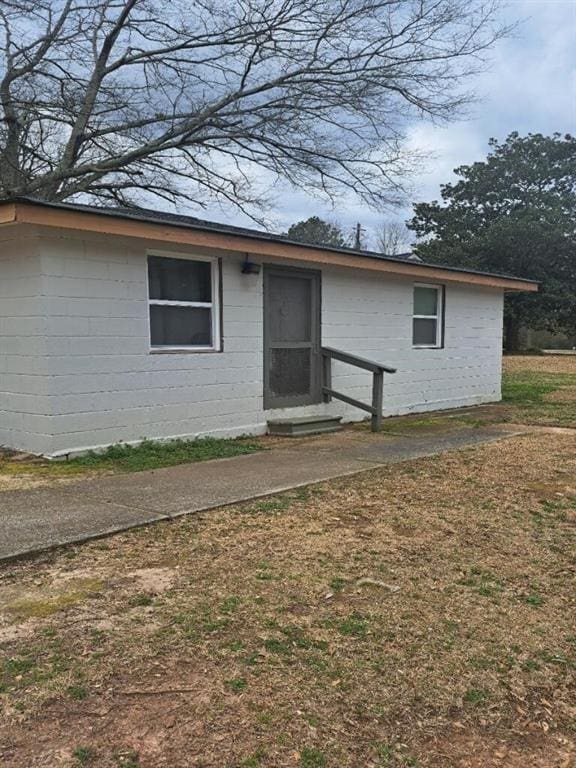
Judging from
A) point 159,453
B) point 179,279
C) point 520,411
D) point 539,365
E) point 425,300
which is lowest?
point 539,365

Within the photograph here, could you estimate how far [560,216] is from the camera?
29250 millimetres

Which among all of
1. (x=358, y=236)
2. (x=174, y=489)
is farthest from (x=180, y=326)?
(x=358, y=236)

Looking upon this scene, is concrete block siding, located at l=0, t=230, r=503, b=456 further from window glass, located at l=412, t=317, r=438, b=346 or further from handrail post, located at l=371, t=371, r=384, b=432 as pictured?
window glass, located at l=412, t=317, r=438, b=346

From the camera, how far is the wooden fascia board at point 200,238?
18.6 ft

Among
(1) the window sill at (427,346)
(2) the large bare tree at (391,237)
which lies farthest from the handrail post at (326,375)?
(2) the large bare tree at (391,237)

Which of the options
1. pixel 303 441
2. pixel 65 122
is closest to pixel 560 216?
pixel 65 122

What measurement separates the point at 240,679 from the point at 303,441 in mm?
5427

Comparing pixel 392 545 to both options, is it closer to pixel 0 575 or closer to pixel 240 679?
pixel 240 679

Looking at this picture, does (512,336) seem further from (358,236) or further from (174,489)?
(174,489)

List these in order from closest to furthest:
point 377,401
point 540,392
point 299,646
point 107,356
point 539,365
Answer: point 299,646
point 107,356
point 377,401
point 540,392
point 539,365

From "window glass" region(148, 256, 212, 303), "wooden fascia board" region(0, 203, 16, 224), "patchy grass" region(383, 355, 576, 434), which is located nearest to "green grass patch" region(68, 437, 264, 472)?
"window glass" region(148, 256, 212, 303)

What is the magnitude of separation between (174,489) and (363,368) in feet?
13.7

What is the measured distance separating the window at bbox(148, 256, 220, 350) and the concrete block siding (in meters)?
0.15

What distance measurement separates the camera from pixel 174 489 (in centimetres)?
514
